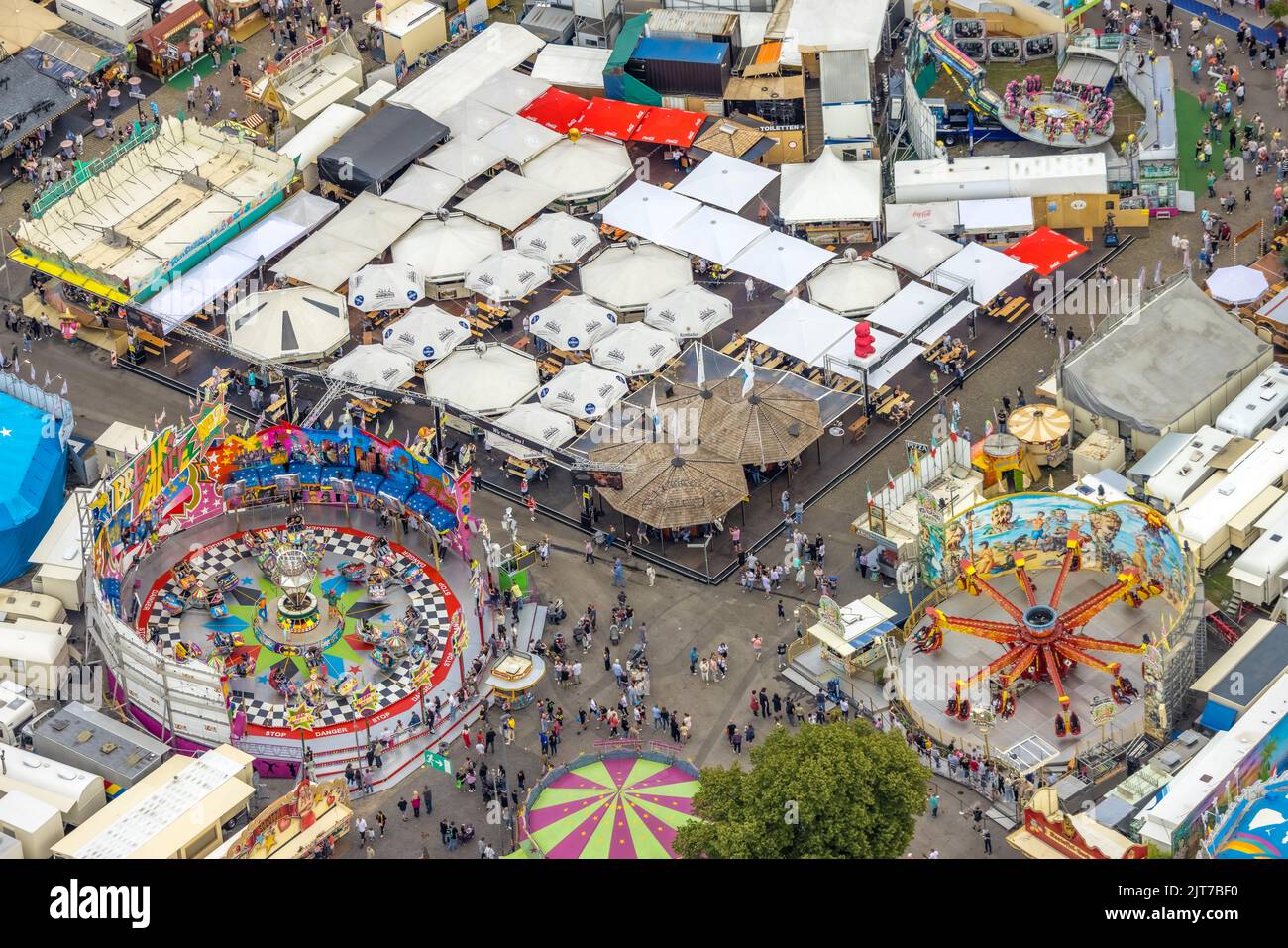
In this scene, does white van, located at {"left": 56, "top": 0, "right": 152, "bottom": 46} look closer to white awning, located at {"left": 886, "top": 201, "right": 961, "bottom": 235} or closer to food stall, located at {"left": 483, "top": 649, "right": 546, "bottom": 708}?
white awning, located at {"left": 886, "top": 201, "right": 961, "bottom": 235}

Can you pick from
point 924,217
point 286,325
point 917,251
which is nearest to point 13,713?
point 286,325

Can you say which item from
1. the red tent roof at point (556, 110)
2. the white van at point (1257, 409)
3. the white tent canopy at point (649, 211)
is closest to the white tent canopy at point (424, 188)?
the red tent roof at point (556, 110)

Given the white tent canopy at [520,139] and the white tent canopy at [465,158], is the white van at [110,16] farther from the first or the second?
the white tent canopy at [520,139]

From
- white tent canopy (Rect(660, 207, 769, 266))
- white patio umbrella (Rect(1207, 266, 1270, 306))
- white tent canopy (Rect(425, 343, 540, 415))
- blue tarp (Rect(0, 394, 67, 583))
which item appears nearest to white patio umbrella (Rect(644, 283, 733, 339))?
white tent canopy (Rect(660, 207, 769, 266))

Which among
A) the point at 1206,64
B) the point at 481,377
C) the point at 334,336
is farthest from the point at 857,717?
the point at 1206,64

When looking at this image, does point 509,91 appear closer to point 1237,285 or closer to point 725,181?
point 725,181
